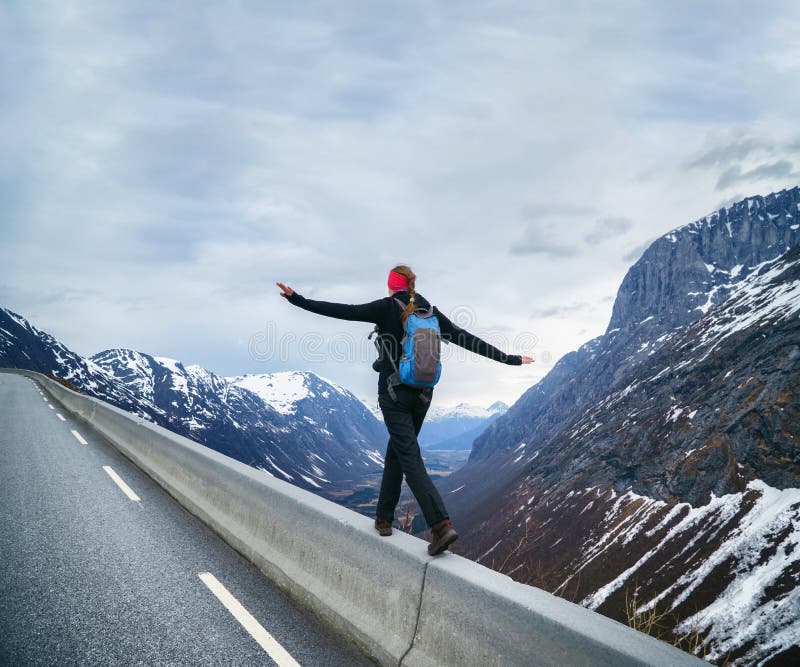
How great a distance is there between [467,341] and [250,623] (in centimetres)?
320

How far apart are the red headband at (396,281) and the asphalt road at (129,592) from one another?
3.05 m

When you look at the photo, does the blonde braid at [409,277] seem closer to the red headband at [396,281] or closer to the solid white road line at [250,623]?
the red headband at [396,281]

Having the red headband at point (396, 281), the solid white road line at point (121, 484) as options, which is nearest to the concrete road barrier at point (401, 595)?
the red headband at point (396, 281)

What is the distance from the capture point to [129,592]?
464 centimetres

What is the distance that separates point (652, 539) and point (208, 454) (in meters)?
135

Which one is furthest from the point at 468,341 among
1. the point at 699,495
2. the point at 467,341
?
the point at 699,495

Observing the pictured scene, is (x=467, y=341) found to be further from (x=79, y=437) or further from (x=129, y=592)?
(x=79, y=437)

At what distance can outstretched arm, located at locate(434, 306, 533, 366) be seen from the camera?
4.73 m

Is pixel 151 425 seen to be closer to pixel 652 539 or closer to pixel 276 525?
pixel 276 525

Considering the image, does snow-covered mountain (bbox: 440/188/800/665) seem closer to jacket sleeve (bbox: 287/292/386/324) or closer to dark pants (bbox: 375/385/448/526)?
dark pants (bbox: 375/385/448/526)

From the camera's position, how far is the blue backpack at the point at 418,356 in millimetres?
4090

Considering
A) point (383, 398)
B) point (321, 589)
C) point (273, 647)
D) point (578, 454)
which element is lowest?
point (578, 454)

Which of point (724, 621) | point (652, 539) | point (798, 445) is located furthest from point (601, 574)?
point (798, 445)

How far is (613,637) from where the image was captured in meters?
2.45
